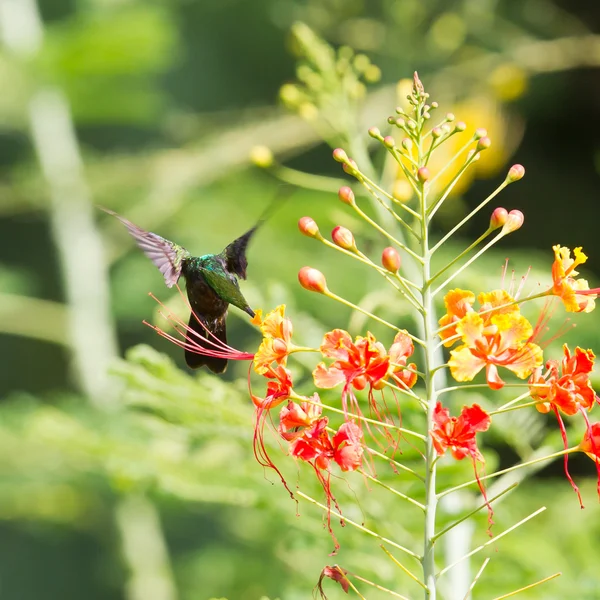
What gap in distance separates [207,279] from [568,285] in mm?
510

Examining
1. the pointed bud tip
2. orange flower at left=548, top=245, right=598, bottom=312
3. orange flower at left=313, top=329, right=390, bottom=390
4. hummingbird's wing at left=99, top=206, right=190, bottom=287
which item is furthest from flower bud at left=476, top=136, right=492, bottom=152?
hummingbird's wing at left=99, top=206, right=190, bottom=287

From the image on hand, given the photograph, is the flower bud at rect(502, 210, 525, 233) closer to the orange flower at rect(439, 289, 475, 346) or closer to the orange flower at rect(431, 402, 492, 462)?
the orange flower at rect(439, 289, 475, 346)

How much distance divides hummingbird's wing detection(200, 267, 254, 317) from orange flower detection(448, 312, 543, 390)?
374 millimetres

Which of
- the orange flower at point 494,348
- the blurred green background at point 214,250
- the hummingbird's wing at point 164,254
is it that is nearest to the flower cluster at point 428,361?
the orange flower at point 494,348

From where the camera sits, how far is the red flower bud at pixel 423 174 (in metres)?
0.94

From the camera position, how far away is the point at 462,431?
908 millimetres

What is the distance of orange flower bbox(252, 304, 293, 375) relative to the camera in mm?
971

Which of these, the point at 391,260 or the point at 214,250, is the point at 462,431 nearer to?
the point at 391,260

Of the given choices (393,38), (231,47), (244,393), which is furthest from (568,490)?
(231,47)

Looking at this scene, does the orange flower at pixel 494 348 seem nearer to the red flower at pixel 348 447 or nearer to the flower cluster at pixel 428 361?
the flower cluster at pixel 428 361

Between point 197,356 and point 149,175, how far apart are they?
2.53m

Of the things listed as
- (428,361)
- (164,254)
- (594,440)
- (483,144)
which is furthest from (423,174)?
(164,254)

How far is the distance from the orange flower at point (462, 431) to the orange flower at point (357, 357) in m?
0.08

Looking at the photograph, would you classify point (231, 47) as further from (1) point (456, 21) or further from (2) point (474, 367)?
(2) point (474, 367)
